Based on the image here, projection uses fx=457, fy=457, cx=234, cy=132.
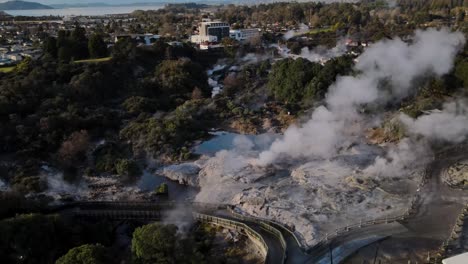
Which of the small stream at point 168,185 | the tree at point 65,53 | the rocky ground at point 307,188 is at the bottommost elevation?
the small stream at point 168,185

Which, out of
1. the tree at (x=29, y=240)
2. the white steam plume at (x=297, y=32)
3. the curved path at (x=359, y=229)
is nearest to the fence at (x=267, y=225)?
the curved path at (x=359, y=229)

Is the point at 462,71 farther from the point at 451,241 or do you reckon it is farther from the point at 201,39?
the point at 201,39

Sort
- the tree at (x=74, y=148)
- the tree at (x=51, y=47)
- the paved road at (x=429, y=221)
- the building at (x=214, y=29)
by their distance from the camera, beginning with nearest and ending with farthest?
1. the paved road at (x=429, y=221)
2. the tree at (x=74, y=148)
3. the tree at (x=51, y=47)
4. the building at (x=214, y=29)

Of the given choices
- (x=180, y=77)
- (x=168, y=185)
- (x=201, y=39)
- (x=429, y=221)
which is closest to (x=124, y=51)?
(x=180, y=77)

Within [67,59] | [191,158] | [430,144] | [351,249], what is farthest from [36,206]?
[67,59]

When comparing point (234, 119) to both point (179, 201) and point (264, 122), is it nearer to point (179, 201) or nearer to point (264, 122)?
point (264, 122)

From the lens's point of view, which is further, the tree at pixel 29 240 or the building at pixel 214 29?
the building at pixel 214 29

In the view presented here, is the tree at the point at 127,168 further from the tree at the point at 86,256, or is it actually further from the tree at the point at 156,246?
the tree at the point at 86,256
